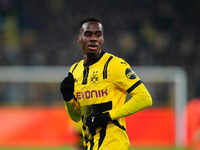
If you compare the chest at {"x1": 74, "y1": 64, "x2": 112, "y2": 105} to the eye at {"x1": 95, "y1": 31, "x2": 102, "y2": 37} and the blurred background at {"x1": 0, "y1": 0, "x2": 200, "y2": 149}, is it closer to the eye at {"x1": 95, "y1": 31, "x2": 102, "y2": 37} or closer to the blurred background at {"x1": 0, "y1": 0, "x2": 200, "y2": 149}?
the eye at {"x1": 95, "y1": 31, "x2": 102, "y2": 37}

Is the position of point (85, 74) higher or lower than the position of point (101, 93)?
higher

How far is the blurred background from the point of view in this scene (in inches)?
705

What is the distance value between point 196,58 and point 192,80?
184 cm

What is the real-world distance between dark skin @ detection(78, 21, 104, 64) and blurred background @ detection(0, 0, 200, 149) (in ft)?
39.5

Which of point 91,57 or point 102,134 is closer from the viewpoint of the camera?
point 102,134

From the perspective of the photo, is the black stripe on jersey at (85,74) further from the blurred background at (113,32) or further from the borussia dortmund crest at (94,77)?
the blurred background at (113,32)

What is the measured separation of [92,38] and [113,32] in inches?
543

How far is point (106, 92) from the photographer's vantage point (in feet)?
15.8

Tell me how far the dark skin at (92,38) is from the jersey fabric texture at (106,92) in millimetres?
83

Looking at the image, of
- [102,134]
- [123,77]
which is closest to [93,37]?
[123,77]

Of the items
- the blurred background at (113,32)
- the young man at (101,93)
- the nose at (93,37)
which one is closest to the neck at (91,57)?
the young man at (101,93)

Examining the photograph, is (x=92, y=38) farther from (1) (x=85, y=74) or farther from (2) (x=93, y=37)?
(1) (x=85, y=74)

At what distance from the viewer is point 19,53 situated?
18.1 metres

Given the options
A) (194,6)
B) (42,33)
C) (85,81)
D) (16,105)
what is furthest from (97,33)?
(194,6)
